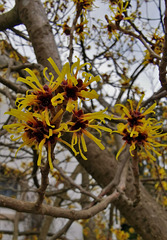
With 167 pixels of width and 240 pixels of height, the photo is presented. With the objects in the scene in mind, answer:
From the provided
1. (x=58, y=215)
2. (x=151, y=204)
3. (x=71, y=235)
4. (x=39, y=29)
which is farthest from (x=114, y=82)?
(x=71, y=235)

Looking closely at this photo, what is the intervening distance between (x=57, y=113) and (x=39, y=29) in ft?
4.88

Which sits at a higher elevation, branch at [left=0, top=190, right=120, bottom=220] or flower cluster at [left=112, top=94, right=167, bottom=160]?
flower cluster at [left=112, top=94, right=167, bottom=160]

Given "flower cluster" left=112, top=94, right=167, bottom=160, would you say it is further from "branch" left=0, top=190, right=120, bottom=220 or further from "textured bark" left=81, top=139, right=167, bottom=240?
"textured bark" left=81, top=139, right=167, bottom=240

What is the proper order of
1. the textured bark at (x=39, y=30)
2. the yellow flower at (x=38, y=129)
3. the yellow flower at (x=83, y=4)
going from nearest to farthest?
the yellow flower at (x=38, y=129)
the yellow flower at (x=83, y=4)
the textured bark at (x=39, y=30)

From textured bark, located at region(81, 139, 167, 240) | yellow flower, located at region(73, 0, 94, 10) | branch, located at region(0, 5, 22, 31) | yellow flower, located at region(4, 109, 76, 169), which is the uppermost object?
branch, located at region(0, 5, 22, 31)

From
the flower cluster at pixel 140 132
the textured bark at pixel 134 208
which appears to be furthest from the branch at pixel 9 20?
the flower cluster at pixel 140 132

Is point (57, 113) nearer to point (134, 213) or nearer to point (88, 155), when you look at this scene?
point (88, 155)

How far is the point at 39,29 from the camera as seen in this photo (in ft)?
5.97

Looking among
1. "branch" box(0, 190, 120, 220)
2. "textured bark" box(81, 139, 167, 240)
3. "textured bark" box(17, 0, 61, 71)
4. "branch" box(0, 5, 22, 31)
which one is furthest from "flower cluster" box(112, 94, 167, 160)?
"branch" box(0, 5, 22, 31)

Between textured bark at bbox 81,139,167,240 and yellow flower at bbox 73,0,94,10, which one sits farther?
textured bark at bbox 81,139,167,240

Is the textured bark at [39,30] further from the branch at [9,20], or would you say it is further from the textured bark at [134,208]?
the textured bark at [134,208]

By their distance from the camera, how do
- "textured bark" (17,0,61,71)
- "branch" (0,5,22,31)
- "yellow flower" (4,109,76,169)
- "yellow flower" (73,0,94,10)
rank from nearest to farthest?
"yellow flower" (4,109,76,169), "yellow flower" (73,0,94,10), "textured bark" (17,0,61,71), "branch" (0,5,22,31)

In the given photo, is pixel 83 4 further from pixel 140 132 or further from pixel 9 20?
pixel 9 20

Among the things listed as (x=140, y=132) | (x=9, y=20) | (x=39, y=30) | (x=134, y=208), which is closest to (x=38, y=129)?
(x=140, y=132)
